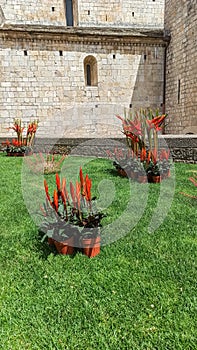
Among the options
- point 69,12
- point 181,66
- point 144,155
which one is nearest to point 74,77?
point 181,66

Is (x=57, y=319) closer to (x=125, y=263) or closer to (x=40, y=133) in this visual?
(x=125, y=263)

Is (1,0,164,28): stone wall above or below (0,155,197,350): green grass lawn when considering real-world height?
above

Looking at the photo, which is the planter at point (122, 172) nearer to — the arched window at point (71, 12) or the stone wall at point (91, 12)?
the stone wall at point (91, 12)

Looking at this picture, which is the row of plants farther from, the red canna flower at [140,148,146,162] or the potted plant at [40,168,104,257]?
the potted plant at [40,168,104,257]

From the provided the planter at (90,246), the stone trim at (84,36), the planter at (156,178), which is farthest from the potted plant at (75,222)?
the stone trim at (84,36)

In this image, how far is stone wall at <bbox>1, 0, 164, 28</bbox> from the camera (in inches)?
523

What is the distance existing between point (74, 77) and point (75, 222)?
33.6ft

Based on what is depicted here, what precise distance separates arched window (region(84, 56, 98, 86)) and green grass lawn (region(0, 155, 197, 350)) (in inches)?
394

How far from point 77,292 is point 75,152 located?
6279 mm

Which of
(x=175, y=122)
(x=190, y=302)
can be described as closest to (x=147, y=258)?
(x=190, y=302)

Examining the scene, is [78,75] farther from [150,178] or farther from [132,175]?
[150,178]

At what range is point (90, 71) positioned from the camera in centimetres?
1222

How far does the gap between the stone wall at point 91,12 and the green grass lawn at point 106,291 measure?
45.9 feet

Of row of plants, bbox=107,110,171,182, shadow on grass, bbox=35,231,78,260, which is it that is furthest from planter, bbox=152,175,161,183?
shadow on grass, bbox=35,231,78,260
